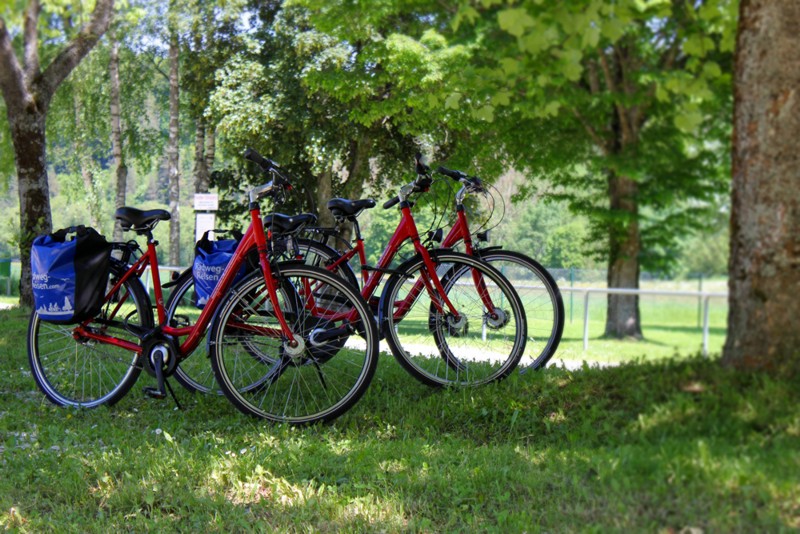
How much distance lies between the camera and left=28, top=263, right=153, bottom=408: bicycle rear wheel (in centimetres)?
508

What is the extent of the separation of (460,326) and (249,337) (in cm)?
119

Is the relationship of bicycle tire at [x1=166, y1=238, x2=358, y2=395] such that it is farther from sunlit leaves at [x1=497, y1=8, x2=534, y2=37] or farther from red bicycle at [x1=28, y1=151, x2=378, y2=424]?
sunlit leaves at [x1=497, y1=8, x2=534, y2=37]

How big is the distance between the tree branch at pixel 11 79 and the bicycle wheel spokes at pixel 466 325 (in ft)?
26.1

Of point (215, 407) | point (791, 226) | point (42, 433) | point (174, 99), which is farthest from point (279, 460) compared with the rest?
point (174, 99)

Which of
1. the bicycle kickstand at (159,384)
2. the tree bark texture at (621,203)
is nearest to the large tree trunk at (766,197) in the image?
the tree bark texture at (621,203)

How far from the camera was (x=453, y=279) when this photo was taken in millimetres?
4781

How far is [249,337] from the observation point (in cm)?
453

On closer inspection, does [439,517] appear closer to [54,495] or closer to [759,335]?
[759,335]

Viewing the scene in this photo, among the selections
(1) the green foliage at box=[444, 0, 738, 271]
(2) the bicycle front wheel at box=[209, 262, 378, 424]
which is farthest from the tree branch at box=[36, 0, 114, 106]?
(1) the green foliage at box=[444, 0, 738, 271]

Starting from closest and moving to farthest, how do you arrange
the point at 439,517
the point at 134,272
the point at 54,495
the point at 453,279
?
the point at 439,517 → the point at 54,495 → the point at 453,279 → the point at 134,272

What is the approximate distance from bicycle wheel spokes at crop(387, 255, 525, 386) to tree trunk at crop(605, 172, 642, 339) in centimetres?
163

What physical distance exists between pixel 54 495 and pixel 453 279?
2344mm

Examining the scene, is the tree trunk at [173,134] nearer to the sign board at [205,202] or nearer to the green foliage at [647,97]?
the sign board at [205,202]

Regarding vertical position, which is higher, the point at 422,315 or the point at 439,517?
the point at 422,315
